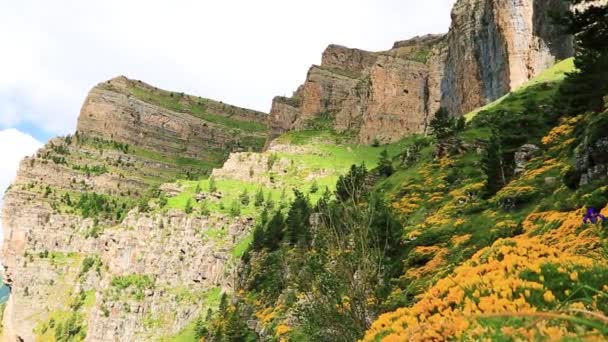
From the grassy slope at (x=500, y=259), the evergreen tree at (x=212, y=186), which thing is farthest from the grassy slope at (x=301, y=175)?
the grassy slope at (x=500, y=259)

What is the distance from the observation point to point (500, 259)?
13.9 m

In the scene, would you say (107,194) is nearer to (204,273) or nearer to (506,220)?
(204,273)

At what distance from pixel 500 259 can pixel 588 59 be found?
1291 inches

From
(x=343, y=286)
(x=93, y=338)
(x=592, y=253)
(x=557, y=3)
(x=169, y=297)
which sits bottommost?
(x=93, y=338)

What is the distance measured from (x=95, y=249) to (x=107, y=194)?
41.7 metres

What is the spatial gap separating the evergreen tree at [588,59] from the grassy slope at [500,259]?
2580mm

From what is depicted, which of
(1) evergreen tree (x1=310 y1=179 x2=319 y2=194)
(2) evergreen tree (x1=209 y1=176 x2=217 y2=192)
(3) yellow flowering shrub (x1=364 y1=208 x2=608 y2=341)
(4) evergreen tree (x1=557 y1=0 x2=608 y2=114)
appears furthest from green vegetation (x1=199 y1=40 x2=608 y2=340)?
(2) evergreen tree (x1=209 y1=176 x2=217 y2=192)

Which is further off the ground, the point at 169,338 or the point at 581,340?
the point at 581,340

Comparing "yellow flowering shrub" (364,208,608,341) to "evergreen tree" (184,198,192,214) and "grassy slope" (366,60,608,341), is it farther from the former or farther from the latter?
"evergreen tree" (184,198,192,214)

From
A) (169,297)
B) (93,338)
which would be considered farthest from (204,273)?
(93,338)

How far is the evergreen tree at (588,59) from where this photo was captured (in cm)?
2653

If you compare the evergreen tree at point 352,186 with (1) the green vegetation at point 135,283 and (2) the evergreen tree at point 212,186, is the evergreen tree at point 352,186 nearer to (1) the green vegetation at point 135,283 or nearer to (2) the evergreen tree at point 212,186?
(1) the green vegetation at point 135,283

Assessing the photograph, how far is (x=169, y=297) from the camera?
115562 millimetres

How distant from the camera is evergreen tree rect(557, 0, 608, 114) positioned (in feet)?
87.0
